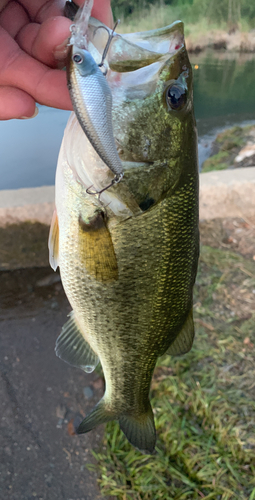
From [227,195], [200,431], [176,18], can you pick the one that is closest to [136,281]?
[200,431]

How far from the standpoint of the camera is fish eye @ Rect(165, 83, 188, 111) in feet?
2.22

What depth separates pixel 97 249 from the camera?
793 millimetres

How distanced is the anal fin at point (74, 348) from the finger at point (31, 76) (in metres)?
0.66

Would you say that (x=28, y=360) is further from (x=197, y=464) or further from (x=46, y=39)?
(x=46, y=39)

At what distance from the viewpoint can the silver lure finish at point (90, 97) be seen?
49cm

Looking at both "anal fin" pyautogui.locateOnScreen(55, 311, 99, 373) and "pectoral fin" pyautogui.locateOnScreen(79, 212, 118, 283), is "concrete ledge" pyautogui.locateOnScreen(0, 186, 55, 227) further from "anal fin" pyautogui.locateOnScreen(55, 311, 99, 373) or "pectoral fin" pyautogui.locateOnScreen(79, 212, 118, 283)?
"pectoral fin" pyautogui.locateOnScreen(79, 212, 118, 283)

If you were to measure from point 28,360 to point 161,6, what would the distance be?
7.98m

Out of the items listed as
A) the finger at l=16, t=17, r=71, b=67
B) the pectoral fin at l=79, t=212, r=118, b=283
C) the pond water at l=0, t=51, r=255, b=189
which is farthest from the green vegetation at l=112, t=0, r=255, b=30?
the pectoral fin at l=79, t=212, r=118, b=283

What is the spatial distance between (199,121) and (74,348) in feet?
25.1

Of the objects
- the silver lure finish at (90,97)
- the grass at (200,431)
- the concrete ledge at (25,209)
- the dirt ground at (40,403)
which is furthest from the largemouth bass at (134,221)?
the concrete ledge at (25,209)

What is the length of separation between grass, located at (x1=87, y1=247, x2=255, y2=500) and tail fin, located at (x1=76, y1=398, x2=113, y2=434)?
700 millimetres

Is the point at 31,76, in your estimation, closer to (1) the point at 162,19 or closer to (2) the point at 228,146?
(2) the point at 228,146

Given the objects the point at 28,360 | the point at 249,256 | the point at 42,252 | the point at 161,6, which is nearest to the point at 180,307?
the point at 28,360

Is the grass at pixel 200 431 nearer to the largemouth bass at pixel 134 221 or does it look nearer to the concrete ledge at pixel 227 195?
the largemouth bass at pixel 134 221
